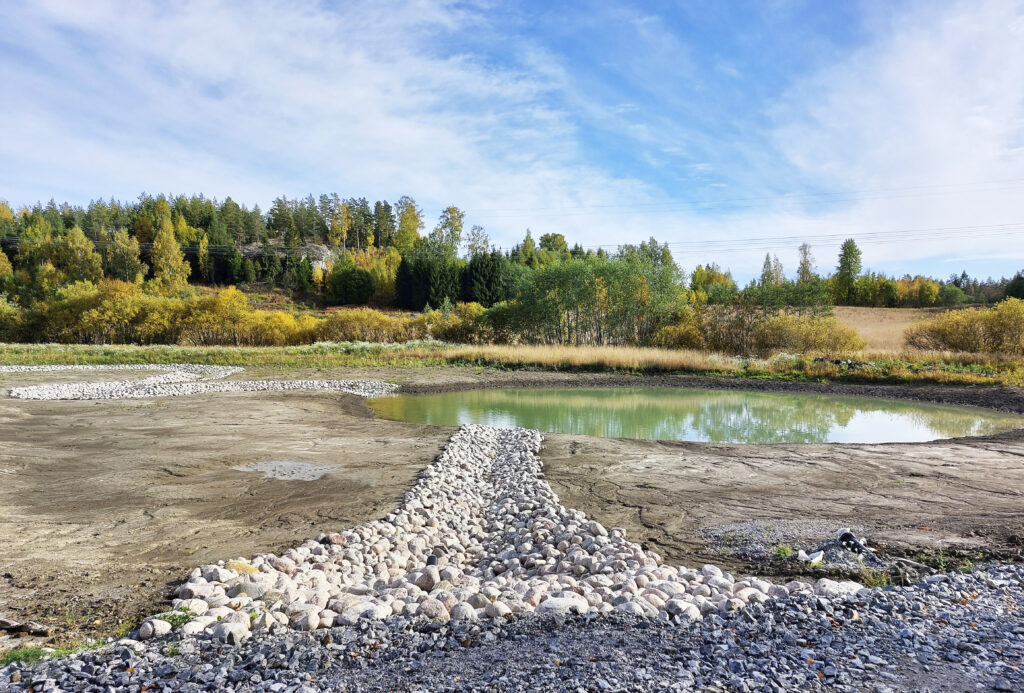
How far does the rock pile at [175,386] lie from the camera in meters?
16.8

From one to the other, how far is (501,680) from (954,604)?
139 inches

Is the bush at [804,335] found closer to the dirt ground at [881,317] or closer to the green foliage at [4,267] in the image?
the dirt ground at [881,317]

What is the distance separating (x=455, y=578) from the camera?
4.99 meters

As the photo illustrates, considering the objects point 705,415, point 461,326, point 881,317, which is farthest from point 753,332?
point 881,317

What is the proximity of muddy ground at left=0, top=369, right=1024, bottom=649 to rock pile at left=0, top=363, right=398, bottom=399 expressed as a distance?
12.9 feet

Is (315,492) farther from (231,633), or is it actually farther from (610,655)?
(610,655)

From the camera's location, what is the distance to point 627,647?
11.9ft

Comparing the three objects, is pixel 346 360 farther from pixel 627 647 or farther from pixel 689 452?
pixel 627 647

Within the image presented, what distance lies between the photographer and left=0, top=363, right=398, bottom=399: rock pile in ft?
55.1

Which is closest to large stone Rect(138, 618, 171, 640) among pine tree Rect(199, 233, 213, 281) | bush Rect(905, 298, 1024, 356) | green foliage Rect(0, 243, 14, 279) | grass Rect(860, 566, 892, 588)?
grass Rect(860, 566, 892, 588)

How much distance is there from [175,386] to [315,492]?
13616 mm

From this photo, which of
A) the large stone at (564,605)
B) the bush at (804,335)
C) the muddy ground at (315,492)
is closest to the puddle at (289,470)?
the muddy ground at (315,492)

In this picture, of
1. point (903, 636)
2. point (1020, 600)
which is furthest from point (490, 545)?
point (1020, 600)

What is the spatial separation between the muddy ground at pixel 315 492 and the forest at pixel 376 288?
73.1 feet
